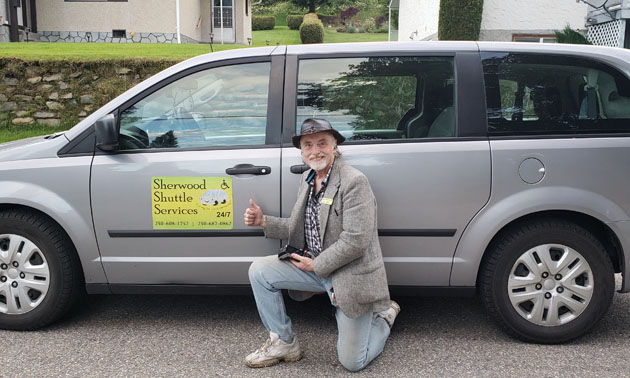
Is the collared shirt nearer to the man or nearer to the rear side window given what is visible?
the man

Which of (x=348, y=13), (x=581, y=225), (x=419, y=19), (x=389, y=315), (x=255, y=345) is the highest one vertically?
(x=348, y=13)

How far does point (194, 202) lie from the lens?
11.7 ft

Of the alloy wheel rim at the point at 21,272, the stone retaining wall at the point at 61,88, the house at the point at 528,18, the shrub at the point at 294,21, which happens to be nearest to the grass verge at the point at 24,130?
the stone retaining wall at the point at 61,88

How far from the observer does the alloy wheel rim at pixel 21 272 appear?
3.69 meters

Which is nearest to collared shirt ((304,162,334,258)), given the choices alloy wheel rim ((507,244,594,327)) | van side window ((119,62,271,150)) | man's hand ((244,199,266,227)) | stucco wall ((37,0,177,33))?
man's hand ((244,199,266,227))

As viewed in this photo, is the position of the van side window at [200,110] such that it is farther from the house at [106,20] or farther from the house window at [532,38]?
the house at [106,20]

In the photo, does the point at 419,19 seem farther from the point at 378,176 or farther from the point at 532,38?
the point at 378,176

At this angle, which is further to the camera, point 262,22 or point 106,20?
point 262,22

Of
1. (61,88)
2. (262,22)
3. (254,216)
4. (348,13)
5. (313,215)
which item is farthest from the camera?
(348,13)

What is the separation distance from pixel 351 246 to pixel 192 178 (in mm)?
1033

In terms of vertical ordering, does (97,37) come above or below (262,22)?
below

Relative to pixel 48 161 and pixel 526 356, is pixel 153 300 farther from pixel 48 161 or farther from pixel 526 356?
pixel 526 356

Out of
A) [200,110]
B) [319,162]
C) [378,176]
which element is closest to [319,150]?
[319,162]

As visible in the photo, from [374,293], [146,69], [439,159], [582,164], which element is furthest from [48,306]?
[146,69]
